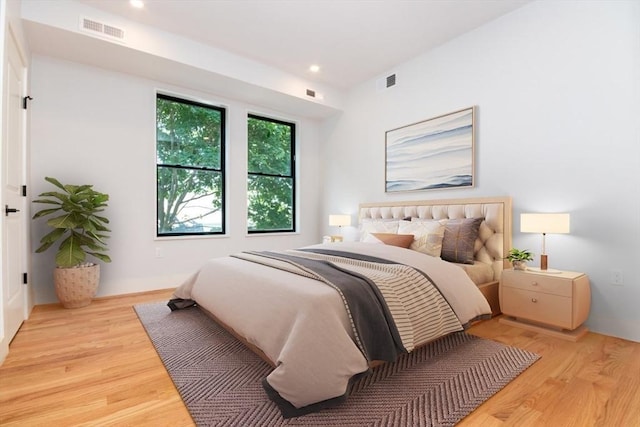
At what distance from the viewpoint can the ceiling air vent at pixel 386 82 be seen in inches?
170

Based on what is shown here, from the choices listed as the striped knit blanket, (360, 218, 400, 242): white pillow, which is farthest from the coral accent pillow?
the striped knit blanket

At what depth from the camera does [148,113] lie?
399 cm

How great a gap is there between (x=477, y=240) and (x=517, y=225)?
378 millimetres

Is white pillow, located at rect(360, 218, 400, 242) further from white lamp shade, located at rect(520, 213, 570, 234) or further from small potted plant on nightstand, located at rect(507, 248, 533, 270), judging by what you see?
white lamp shade, located at rect(520, 213, 570, 234)

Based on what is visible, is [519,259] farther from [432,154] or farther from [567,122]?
[432,154]

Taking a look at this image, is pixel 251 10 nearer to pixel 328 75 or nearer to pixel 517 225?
pixel 328 75

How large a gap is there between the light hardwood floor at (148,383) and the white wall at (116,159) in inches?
49.3

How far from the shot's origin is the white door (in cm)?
221

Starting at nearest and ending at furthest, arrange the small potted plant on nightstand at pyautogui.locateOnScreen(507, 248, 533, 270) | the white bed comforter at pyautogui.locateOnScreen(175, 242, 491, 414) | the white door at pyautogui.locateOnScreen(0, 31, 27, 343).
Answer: the white bed comforter at pyautogui.locateOnScreen(175, 242, 491, 414)
the white door at pyautogui.locateOnScreen(0, 31, 27, 343)
the small potted plant on nightstand at pyautogui.locateOnScreen(507, 248, 533, 270)

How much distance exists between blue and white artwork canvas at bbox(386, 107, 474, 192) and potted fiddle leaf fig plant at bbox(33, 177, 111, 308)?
3390mm

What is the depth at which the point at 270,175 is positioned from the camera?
16.8 feet

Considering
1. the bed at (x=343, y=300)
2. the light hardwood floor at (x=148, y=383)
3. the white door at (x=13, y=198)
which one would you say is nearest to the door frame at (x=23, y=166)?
the white door at (x=13, y=198)

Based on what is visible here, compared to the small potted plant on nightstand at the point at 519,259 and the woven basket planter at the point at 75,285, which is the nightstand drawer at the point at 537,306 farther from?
Result: the woven basket planter at the point at 75,285

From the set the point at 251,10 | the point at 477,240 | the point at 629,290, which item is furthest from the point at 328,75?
the point at 629,290
